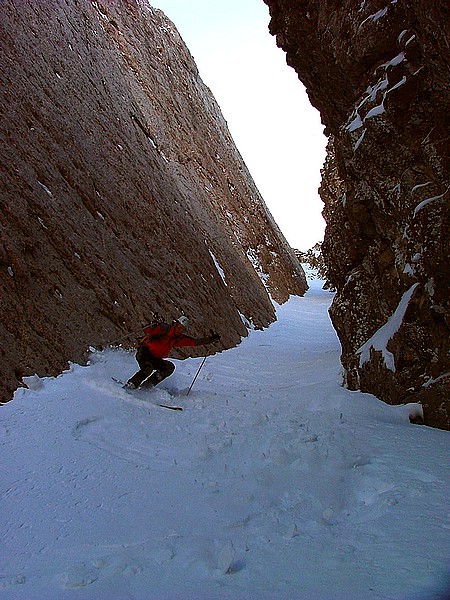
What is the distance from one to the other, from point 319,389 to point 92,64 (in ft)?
36.2

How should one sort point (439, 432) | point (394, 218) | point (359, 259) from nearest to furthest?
point (439, 432) < point (394, 218) < point (359, 259)

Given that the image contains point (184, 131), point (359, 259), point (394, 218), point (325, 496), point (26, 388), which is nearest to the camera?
point (325, 496)

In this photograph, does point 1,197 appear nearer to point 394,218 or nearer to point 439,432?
point 394,218

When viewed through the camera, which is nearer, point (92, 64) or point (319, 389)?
point (319, 389)

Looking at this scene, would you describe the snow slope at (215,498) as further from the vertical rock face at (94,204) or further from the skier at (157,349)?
the vertical rock face at (94,204)

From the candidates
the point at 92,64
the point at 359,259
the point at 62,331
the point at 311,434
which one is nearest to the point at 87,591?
the point at 311,434

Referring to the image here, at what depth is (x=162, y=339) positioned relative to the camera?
274 inches

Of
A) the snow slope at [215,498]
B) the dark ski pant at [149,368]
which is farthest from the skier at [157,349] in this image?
the snow slope at [215,498]

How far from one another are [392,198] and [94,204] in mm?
5804

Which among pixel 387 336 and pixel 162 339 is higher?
pixel 162 339

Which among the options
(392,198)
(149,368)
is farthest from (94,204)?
(392,198)

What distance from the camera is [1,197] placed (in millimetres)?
6922

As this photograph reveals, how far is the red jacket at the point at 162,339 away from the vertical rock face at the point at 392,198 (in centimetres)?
269

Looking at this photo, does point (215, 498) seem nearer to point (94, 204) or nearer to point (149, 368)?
point (149, 368)
